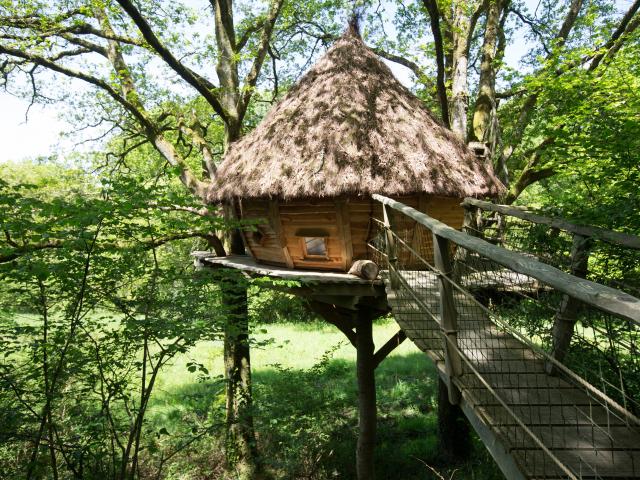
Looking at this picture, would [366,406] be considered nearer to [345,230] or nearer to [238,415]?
[238,415]

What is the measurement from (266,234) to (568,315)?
403 cm

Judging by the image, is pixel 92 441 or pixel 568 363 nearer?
pixel 568 363

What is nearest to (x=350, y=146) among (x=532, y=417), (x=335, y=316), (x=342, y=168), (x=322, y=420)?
(x=342, y=168)

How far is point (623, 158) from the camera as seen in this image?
4.04 m

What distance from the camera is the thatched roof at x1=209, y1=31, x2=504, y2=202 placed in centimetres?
483

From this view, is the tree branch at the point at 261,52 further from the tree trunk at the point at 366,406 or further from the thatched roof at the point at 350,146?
the tree trunk at the point at 366,406

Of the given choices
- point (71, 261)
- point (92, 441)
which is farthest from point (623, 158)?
point (92, 441)

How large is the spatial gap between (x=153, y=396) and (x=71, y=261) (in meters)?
7.62

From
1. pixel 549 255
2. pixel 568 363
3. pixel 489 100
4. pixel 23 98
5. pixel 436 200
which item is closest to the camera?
pixel 568 363

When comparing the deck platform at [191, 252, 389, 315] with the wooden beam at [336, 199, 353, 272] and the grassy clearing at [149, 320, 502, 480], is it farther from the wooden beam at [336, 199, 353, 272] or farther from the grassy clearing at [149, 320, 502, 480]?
the grassy clearing at [149, 320, 502, 480]

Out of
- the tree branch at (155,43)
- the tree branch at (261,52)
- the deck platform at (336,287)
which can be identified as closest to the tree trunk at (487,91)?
the deck platform at (336,287)

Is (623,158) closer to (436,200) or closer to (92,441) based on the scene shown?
(436,200)

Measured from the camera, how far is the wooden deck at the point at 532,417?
1.81 m

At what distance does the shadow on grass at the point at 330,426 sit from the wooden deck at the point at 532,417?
13.2ft
